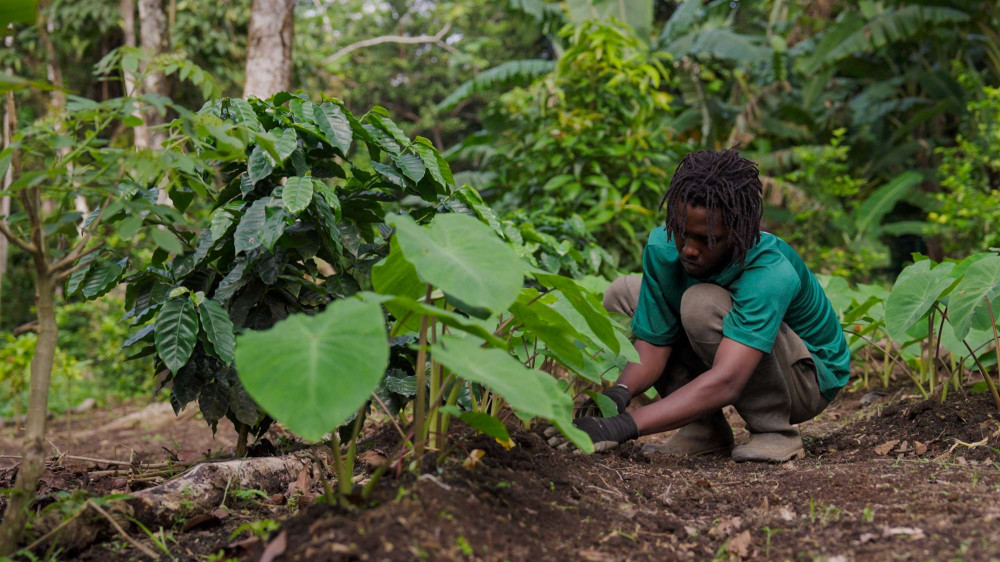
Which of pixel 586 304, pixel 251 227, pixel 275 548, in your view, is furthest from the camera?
pixel 251 227

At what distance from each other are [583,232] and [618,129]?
4.36ft

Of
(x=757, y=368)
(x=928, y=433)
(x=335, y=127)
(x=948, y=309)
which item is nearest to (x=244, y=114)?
(x=335, y=127)

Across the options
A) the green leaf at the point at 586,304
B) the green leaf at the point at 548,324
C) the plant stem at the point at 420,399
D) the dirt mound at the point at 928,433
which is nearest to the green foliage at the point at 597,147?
the dirt mound at the point at 928,433

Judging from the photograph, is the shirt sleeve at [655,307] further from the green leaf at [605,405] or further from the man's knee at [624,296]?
the green leaf at [605,405]

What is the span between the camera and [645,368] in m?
2.64

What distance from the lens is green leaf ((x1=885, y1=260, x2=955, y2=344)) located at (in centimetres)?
255

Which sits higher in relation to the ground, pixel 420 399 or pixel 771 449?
pixel 420 399

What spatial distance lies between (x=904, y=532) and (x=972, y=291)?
1.14 meters

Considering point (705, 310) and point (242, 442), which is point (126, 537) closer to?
point (242, 442)

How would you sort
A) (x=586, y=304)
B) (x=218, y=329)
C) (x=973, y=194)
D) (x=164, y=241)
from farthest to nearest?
(x=973, y=194)
(x=218, y=329)
(x=586, y=304)
(x=164, y=241)

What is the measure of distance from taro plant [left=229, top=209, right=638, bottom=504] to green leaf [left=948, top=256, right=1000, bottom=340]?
117 cm

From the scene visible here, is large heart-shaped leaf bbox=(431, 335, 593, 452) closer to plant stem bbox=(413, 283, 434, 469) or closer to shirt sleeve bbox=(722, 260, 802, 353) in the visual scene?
plant stem bbox=(413, 283, 434, 469)

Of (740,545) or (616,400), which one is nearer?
(740,545)

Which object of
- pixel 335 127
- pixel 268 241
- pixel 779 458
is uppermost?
pixel 335 127
